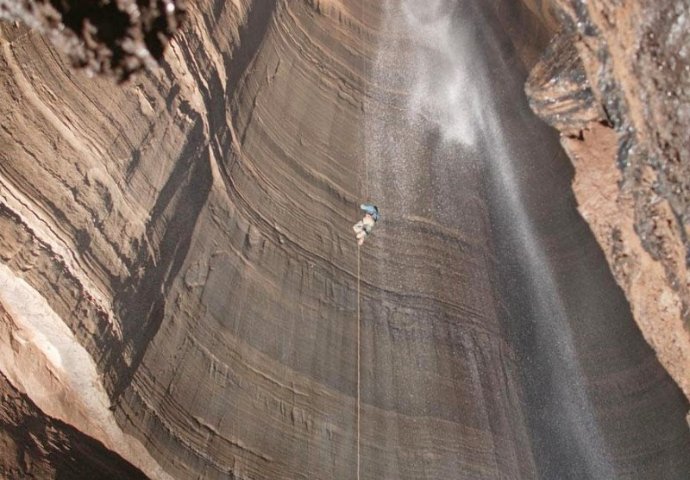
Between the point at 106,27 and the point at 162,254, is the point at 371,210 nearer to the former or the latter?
the point at 162,254

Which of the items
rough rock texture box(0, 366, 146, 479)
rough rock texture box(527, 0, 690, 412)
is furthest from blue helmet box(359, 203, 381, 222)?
rough rock texture box(0, 366, 146, 479)

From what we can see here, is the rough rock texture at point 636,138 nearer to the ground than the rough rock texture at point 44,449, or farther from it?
farther from it

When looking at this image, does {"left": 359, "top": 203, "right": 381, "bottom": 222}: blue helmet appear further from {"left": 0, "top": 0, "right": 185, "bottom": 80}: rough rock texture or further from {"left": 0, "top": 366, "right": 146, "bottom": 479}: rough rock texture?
{"left": 0, "top": 366, "right": 146, "bottom": 479}: rough rock texture

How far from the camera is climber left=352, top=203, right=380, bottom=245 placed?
17.6 feet

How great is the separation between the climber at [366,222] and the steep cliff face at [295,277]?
0.08 meters

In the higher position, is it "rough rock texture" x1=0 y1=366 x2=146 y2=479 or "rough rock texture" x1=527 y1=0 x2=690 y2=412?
"rough rock texture" x1=527 y1=0 x2=690 y2=412

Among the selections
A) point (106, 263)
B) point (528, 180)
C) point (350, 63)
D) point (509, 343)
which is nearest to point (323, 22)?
point (350, 63)

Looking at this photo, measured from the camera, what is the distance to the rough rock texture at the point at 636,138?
4.09 m

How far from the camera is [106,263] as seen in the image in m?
3.54

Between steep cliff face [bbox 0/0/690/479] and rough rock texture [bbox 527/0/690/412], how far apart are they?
203 millimetres

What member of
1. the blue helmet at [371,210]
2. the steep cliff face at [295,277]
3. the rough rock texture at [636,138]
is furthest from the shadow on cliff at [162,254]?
the rough rock texture at [636,138]

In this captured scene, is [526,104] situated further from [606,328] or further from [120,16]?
[120,16]

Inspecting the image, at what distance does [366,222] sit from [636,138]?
1911 millimetres

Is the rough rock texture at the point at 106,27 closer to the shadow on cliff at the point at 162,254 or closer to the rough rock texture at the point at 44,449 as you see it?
the shadow on cliff at the point at 162,254
